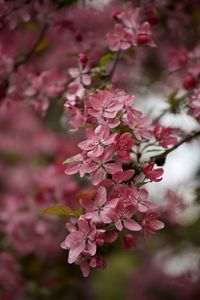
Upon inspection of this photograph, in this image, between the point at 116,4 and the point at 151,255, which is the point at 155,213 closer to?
the point at 116,4

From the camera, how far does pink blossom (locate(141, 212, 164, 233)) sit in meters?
0.98

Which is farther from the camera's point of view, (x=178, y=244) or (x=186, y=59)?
(x=178, y=244)

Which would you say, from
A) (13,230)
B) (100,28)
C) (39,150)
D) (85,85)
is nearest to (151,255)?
(39,150)

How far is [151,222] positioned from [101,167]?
15 cm

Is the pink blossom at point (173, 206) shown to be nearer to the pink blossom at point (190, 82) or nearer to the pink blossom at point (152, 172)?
the pink blossom at point (190, 82)

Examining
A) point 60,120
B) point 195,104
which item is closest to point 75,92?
point 195,104

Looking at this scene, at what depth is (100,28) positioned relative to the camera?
2.85 m

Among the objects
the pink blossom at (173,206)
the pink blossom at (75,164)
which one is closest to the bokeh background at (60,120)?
the pink blossom at (173,206)

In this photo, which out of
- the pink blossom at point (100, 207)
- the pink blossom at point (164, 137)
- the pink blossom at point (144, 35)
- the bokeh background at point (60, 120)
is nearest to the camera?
the pink blossom at point (100, 207)

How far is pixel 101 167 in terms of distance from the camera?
950 mm

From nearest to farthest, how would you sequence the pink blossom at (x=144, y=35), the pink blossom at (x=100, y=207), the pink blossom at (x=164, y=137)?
the pink blossom at (x=100, y=207) < the pink blossom at (x=164, y=137) < the pink blossom at (x=144, y=35)

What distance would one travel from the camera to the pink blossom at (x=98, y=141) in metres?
0.95

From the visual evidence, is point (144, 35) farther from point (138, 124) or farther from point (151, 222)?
point (151, 222)

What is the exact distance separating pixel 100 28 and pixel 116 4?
1253 mm
